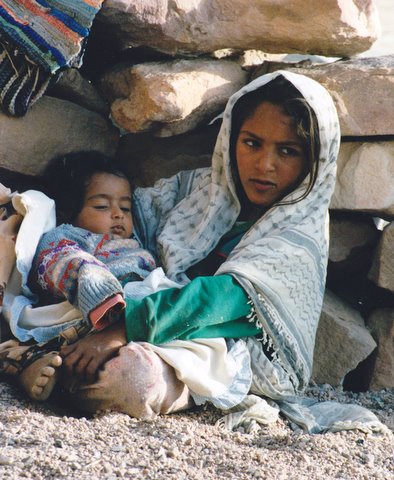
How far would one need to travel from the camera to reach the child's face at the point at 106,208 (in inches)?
150

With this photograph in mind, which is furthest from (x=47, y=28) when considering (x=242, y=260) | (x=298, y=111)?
(x=242, y=260)

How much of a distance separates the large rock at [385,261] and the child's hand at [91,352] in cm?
130

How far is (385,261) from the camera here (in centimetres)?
402

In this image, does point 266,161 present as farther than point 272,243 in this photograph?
Yes

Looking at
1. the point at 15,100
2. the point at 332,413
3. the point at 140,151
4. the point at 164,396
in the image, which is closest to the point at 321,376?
the point at 332,413

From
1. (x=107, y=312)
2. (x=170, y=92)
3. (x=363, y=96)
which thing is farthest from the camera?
(x=363, y=96)

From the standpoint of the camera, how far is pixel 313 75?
4.09 meters

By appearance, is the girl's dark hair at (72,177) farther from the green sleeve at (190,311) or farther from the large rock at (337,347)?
the large rock at (337,347)

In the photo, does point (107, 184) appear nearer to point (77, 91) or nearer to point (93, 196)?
point (93, 196)

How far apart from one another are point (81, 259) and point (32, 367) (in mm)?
438

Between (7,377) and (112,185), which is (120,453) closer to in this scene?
(7,377)

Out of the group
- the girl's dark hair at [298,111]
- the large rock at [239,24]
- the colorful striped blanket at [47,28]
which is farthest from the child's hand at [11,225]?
the girl's dark hair at [298,111]

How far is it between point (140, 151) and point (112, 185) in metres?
0.64

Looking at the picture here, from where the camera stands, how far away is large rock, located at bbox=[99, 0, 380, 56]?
3904 millimetres
